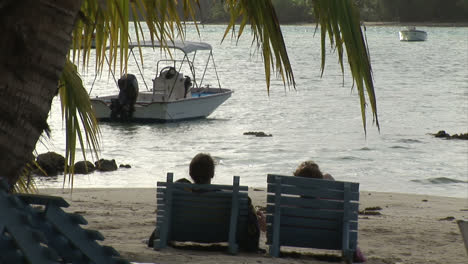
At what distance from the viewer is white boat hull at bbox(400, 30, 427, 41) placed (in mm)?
117125

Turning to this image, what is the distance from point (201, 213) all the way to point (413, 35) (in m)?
116

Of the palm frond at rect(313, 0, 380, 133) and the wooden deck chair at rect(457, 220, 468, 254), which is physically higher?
the palm frond at rect(313, 0, 380, 133)

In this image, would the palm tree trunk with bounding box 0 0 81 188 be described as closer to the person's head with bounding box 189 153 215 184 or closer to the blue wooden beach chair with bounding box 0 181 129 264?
the blue wooden beach chair with bounding box 0 181 129 264

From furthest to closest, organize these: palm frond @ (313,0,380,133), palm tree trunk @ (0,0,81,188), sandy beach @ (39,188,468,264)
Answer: sandy beach @ (39,188,468,264) → palm tree trunk @ (0,0,81,188) → palm frond @ (313,0,380,133)

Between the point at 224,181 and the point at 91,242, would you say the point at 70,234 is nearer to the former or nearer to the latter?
the point at 91,242

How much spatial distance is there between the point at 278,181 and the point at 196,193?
0.65 meters

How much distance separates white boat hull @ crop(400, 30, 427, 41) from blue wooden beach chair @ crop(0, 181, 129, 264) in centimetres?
11717

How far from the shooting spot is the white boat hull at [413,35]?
117125mm

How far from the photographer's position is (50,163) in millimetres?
17125

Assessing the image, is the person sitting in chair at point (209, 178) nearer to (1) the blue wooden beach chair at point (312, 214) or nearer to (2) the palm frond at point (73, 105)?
(1) the blue wooden beach chair at point (312, 214)

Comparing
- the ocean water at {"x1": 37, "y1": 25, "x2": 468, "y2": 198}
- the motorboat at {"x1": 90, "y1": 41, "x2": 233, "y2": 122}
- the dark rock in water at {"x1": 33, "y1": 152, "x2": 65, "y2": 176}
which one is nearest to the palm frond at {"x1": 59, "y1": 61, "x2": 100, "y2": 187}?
the ocean water at {"x1": 37, "y1": 25, "x2": 468, "y2": 198}

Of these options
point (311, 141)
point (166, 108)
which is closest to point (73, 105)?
point (166, 108)

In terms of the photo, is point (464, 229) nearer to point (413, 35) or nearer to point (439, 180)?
point (439, 180)

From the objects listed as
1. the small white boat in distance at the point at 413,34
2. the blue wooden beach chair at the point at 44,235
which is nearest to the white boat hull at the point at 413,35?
the small white boat in distance at the point at 413,34
